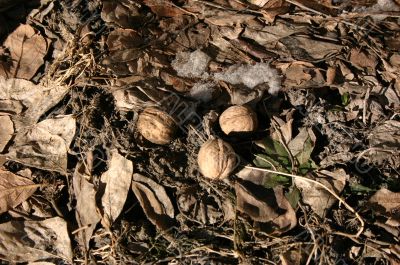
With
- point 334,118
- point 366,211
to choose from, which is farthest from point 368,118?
point 366,211

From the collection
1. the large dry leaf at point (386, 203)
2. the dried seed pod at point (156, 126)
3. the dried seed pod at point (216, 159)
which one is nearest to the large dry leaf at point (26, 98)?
the dried seed pod at point (156, 126)

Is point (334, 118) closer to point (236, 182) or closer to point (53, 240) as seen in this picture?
point (236, 182)

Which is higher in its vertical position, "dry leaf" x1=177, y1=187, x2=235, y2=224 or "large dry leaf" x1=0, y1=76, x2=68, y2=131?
"large dry leaf" x1=0, y1=76, x2=68, y2=131

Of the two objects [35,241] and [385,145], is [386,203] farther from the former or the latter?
[35,241]

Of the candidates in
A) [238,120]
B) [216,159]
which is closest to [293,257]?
[216,159]

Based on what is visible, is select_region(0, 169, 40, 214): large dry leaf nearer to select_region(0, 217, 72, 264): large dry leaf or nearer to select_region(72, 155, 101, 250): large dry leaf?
select_region(0, 217, 72, 264): large dry leaf

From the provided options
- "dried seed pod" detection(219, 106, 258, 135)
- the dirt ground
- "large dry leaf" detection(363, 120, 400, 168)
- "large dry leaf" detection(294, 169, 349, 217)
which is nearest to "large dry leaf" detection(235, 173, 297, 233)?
the dirt ground
